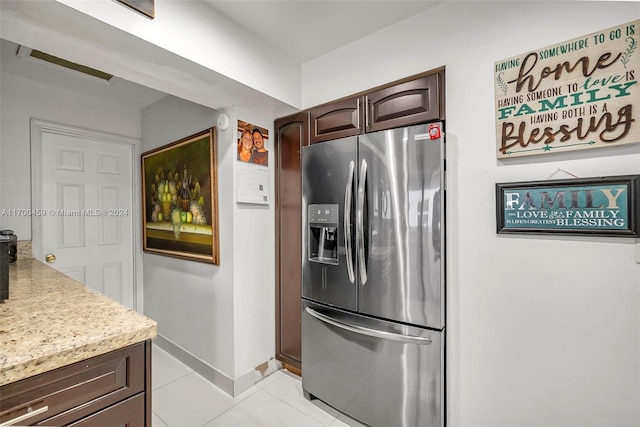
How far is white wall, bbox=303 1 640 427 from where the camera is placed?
3.85 feet

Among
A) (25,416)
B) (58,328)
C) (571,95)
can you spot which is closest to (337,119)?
(571,95)

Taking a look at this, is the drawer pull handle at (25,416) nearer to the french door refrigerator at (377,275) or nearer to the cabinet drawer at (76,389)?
the cabinet drawer at (76,389)

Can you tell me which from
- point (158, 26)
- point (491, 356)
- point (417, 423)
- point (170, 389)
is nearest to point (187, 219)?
point (170, 389)

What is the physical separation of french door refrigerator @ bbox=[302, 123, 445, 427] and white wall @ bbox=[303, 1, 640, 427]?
162mm

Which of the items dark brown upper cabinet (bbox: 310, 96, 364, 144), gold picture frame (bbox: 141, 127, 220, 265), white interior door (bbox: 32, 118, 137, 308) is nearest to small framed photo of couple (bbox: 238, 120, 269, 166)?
gold picture frame (bbox: 141, 127, 220, 265)

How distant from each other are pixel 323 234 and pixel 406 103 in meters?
0.96

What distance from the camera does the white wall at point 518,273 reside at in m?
1.17

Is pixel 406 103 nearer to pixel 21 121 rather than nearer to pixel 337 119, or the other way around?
pixel 337 119

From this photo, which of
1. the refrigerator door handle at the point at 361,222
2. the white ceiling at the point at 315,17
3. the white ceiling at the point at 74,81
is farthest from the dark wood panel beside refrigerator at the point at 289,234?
the white ceiling at the point at 74,81

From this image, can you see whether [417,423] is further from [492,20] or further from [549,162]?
[492,20]

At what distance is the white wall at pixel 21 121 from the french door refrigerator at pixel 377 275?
2323 mm

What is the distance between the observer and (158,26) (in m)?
1.33

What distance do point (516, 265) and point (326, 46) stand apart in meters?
1.79

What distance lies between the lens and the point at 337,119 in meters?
1.95
